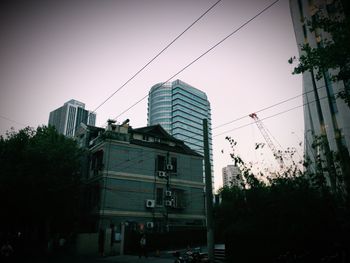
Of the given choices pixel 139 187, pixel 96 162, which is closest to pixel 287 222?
pixel 139 187

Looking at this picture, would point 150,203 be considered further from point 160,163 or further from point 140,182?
point 160,163

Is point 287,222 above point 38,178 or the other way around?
the other way around

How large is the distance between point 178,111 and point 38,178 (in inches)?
4047

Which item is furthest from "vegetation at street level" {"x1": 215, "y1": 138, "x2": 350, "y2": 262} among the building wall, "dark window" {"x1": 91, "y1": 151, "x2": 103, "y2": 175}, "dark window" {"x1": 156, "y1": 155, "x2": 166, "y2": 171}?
"dark window" {"x1": 91, "y1": 151, "x2": 103, "y2": 175}

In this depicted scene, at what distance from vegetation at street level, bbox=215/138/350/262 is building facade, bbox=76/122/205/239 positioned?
1514cm

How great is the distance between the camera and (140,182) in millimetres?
29266

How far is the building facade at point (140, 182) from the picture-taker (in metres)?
27.3

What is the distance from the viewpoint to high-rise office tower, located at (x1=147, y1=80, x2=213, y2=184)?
405 ft

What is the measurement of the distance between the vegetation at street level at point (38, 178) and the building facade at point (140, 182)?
282cm

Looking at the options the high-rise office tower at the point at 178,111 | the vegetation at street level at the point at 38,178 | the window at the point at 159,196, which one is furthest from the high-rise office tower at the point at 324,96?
the high-rise office tower at the point at 178,111

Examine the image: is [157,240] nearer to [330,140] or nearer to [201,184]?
[201,184]

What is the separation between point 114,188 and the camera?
2745 centimetres

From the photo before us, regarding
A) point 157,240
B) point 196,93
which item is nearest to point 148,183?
point 157,240

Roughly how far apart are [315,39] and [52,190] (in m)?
33.0
